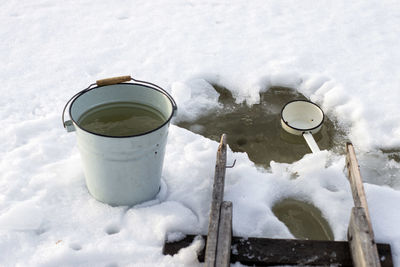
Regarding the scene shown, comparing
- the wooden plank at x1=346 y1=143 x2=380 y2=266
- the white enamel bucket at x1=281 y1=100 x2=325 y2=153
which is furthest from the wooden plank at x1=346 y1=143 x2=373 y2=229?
the white enamel bucket at x1=281 y1=100 x2=325 y2=153

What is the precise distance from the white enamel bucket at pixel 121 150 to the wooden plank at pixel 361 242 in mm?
1102

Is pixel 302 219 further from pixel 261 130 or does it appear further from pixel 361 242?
pixel 261 130

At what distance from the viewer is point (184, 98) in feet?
12.1

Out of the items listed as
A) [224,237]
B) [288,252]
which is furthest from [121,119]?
[288,252]

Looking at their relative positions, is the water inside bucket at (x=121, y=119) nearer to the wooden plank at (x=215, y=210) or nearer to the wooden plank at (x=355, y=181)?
the wooden plank at (x=215, y=210)

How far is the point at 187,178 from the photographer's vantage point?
9.19 feet

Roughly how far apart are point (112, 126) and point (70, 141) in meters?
0.81

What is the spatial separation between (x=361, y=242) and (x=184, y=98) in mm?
2017

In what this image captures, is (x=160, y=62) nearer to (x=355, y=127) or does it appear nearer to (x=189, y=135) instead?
(x=189, y=135)

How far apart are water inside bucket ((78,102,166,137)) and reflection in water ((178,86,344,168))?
935 millimetres

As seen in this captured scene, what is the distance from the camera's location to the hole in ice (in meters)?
2.47

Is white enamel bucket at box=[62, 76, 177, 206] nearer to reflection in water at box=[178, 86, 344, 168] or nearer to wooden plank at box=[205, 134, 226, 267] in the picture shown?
wooden plank at box=[205, 134, 226, 267]

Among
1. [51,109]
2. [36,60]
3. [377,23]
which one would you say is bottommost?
[51,109]

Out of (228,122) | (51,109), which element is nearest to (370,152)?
(228,122)
